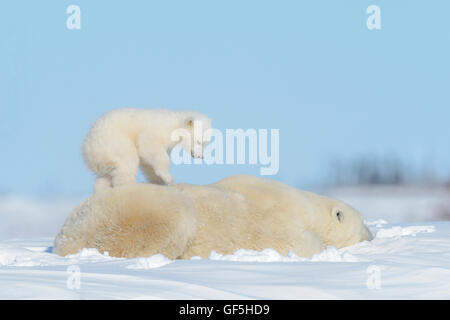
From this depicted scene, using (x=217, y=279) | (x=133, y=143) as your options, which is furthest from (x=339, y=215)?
(x=217, y=279)

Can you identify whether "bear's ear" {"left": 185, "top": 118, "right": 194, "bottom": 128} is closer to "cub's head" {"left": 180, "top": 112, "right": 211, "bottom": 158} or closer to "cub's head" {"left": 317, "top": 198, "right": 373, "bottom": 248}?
"cub's head" {"left": 180, "top": 112, "right": 211, "bottom": 158}

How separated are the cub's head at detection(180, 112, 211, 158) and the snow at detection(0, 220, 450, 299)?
1638 millimetres

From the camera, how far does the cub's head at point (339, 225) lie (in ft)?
21.5

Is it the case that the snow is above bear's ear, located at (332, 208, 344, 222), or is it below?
above

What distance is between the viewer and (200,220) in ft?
18.2

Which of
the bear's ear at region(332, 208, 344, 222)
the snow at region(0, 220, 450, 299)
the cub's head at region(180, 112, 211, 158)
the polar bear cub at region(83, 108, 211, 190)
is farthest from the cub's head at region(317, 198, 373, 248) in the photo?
A: the polar bear cub at region(83, 108, 211, 190)

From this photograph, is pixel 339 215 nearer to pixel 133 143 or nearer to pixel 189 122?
pixel 189 122

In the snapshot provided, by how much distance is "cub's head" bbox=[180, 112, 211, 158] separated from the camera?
21.5 feet

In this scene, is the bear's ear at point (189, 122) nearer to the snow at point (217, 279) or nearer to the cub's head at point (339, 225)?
the cub's head at point (339, 225)

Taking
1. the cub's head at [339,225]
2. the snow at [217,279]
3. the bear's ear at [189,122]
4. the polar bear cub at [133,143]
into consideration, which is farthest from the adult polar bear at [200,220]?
the bear's ear at [189,122]

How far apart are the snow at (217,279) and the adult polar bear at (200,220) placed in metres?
0.23

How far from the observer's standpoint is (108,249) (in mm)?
5195

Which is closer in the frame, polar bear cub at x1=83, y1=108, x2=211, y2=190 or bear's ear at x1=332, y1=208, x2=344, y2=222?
polar bear cub at x1=83, y1=108, x2=211, y2=190

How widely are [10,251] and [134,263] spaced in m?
1.96
